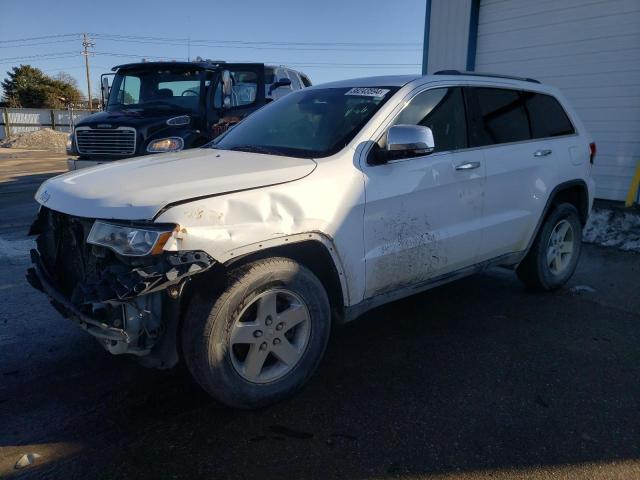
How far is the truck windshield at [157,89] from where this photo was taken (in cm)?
880

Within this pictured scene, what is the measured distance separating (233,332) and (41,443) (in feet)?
3.53

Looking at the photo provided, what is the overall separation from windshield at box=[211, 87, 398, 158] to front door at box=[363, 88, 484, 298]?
0.24 metres

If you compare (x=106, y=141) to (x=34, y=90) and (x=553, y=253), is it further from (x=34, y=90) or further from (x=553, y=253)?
(x=34, y=90)

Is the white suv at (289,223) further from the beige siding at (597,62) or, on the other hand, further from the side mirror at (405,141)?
the beige siding at (597,62)

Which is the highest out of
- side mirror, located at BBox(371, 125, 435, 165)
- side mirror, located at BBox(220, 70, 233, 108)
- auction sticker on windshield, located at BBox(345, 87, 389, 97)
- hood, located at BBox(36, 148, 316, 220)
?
side mirror, located at BBox(220, 70, 233, 108)

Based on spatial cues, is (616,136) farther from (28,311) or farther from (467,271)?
(28,311)

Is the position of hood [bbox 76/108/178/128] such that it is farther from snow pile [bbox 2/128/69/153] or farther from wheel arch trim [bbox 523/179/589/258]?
snow pile [bbox 2/128/69/153]

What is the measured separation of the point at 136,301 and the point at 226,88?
6.75 m

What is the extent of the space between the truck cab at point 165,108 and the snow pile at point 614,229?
5.71 m

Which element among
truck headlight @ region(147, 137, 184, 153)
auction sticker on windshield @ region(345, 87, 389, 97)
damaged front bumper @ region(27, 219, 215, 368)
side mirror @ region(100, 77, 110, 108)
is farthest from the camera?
side mirror @ region(100, 77, 110, 108)

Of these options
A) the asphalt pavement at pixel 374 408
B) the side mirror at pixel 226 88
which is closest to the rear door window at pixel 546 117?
the asphalt pavement at pixel 374 408

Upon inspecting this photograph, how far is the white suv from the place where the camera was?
8.06ft

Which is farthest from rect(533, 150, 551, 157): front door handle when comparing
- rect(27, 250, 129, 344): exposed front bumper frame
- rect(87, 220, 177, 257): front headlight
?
rect(27, 250, 129, 344): exposed front bumper frame

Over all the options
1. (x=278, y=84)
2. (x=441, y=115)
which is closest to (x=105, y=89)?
(x=278, y=84)
